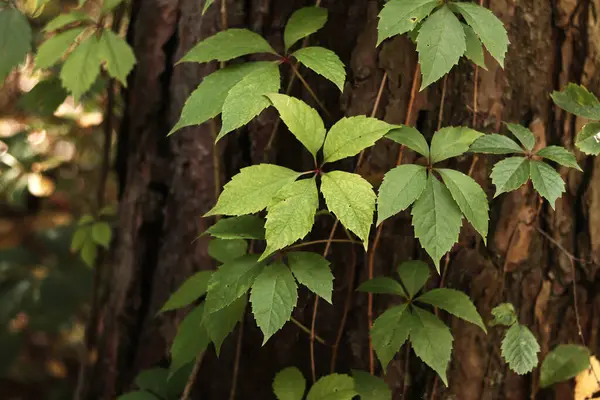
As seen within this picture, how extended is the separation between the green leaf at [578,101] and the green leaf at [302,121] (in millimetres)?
439

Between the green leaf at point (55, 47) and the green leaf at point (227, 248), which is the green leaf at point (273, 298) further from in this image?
the green leaf at point (55, 47)

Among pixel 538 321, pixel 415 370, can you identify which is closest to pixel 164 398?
pixel 415 370

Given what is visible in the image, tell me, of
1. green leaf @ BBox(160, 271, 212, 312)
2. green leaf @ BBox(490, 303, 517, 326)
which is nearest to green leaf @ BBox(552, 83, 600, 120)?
green leaf @ BBox(490, 303, 517, 326)

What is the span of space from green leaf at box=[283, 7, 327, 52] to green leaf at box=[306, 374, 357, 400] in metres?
0.59

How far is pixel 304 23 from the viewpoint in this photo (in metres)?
1.01

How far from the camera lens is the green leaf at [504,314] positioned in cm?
106

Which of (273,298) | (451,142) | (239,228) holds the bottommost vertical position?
(273,298)

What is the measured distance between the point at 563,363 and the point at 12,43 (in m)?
1.34

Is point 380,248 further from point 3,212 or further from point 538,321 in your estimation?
point 3,212

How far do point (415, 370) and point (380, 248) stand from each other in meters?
0.25

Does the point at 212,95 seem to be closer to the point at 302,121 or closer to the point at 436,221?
the point at 302,121

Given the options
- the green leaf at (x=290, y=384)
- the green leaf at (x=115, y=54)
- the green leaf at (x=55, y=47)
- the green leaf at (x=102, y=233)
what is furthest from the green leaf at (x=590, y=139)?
the green leaf at (x=102, y=233)

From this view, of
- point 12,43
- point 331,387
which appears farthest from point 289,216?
point 12,43

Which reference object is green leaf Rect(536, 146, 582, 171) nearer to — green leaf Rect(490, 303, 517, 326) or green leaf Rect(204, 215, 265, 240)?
green leaf Rect(490, 303, 517, 326)
